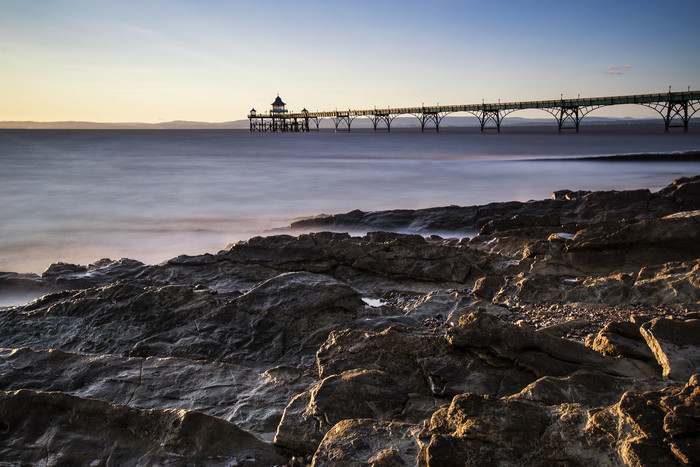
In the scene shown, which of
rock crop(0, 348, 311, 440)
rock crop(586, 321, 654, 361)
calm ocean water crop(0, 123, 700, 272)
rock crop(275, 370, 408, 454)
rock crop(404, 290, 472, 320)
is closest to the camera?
rock crop(275, 370, 408, 454)

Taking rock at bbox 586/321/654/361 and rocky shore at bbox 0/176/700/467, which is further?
rock at bbox 586/321/654/361

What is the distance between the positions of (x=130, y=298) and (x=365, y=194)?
1302 centimetres

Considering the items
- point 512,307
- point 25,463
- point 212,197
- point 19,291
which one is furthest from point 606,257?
point 212,197

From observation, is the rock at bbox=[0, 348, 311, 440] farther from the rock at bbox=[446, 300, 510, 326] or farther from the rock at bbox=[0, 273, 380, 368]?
the rock at bbox=[446, 300, 510, 326]

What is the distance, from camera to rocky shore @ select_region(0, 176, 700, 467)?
→ 2.11 m

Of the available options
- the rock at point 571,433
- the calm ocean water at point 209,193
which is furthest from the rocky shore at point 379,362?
the calm ocean water at point 209,193

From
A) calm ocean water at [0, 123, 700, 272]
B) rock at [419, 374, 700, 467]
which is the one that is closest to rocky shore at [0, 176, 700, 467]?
rock at [419, 374, 700, 467]

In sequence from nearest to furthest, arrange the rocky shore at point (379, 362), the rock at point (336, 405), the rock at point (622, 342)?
the rocky shore at point (379, 362) < the rock at point (336, 405) < the rock at point (622, 342)

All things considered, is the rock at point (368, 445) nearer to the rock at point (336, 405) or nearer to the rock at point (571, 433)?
the rock at point (571, 433)

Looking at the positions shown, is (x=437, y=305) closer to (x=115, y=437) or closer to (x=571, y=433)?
(x=571, y=433)

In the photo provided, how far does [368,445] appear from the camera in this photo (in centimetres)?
217

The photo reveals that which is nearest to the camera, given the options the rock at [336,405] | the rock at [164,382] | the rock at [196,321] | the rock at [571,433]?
the rock at [571,433]

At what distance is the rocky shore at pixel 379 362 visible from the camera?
6.92 feet

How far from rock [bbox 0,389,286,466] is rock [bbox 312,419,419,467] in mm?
370
